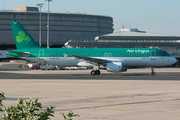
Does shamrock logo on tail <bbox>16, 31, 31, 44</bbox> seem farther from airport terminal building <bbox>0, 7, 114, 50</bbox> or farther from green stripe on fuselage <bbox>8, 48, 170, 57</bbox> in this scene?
airport terminal building <bbox>0, 7, 114, 50</bbox>

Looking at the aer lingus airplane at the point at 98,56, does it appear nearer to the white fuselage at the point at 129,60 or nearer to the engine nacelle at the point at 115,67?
the white fuselage at the point at 129,60

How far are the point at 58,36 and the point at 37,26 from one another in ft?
46.7

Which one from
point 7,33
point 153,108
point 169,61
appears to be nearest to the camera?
point 153,108

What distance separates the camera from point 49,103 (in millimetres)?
18547

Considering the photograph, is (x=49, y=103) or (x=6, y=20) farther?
(x=6, y=20)

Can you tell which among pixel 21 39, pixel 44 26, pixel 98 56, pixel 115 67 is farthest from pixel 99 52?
pixel 44 26

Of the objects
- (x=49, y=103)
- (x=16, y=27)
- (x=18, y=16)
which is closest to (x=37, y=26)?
(x=18, y=16)

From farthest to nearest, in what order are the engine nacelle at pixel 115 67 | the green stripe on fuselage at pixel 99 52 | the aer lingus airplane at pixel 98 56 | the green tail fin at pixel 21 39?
the green tail fin at pixel 21 39 → the green stripe on fuselage at pixel 99 52 → the aer lingus airplane at pixel 98 56 → the engine nacelle at pixel 115 67

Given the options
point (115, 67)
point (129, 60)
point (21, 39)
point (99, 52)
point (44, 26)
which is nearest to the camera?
point (115, 67)

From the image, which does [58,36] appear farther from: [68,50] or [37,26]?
[68,50]

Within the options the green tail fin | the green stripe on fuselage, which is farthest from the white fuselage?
the green tail fin

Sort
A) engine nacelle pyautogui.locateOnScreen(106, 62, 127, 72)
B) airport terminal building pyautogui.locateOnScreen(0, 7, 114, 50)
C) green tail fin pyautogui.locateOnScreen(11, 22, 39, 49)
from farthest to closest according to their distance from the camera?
airport terminal building pyautogui.locateOnScreen(0, 7, 114, 50), green tail fin pyautogui.locateOnScreen(11, 22, 39, 49), engine nacelle pyautogui.locateOnScreen(106, 62, 127, 72)

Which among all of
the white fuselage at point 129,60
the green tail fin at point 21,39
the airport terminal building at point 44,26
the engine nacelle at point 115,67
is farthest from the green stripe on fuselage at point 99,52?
the airport terminal building at point 44,26

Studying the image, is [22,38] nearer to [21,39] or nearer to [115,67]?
[21,39]
